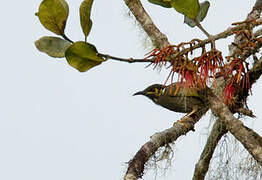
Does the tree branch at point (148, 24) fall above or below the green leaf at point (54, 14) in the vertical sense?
above

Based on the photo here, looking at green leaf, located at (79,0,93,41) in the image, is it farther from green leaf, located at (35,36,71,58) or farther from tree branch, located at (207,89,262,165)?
tree branch, located at (207,89,262,165)

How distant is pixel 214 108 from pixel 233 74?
0.13 metres

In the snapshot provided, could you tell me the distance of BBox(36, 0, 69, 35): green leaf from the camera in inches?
49.2

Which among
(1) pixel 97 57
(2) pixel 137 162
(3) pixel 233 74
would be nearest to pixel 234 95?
(3) pixel 233 74

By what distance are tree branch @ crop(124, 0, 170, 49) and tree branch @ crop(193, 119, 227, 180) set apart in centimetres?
41

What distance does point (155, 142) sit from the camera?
153 cm

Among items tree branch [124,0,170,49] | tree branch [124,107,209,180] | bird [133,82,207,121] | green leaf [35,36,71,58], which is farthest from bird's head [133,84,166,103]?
green leaf [35,36,71,58]

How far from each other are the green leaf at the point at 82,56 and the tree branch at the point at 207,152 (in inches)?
26.1

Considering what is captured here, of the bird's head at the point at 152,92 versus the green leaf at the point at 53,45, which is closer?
the green leaf at the point at 53,45

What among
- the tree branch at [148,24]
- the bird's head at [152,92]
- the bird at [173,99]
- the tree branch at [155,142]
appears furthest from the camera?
the bird's head at [152,92]

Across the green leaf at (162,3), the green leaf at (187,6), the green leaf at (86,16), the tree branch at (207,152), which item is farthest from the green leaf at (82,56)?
the tree branch at (207,152)

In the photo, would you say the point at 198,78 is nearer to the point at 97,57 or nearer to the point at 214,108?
the point at 214,108

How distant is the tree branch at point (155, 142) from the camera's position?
1.36 metres

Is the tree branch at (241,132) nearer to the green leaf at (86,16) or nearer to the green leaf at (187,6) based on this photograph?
the green leaf at (187,6)
